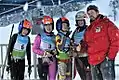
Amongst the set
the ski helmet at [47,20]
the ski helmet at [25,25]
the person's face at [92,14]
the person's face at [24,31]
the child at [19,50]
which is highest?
the person's face at [92,14]

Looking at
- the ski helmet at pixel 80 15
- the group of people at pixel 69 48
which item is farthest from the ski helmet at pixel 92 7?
the ski helmet at pixel 80 15

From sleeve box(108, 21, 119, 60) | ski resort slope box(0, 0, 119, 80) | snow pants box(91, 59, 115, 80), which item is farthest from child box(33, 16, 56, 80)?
sleeve box(108, 21, 119, 60)

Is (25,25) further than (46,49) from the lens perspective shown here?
Yes

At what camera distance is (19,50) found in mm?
7531

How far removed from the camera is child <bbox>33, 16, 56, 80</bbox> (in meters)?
7.32

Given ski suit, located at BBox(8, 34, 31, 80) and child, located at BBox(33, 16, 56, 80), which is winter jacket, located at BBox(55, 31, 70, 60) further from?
ski suit, located at BBox(8, 34, 31, 80)

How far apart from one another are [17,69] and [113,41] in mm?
1738

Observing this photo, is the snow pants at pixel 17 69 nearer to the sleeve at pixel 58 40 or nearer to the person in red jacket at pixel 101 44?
the sleeve at pixel 58 40

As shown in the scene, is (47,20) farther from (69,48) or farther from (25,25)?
(69,48)

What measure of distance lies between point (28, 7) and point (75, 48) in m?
0.98

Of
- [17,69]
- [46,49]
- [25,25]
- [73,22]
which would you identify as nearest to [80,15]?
[73,22]

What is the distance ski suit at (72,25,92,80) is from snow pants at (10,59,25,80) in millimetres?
897

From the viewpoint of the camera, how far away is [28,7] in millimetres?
7480

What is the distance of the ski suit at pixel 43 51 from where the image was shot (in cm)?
732
